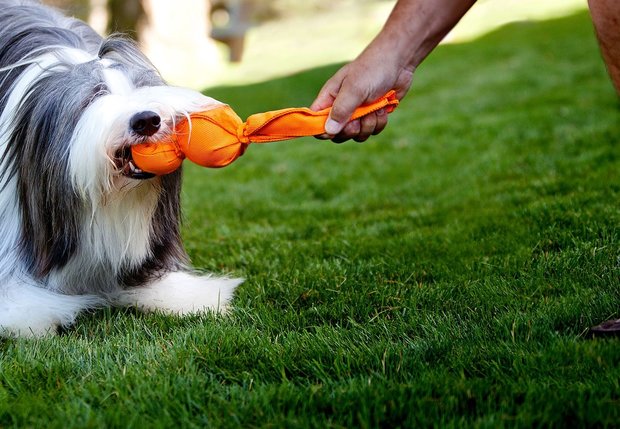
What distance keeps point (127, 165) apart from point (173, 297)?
0.77 meters

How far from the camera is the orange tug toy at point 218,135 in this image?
2.84 meters

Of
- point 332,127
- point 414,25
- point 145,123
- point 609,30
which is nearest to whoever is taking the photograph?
point 609,30

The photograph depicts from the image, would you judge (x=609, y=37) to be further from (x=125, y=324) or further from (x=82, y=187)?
(x=125, y=324)

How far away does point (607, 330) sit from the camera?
249 cm

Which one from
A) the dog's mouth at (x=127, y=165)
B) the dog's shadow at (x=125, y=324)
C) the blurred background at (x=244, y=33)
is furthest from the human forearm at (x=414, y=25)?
the blurred background at (x=244, y=33)

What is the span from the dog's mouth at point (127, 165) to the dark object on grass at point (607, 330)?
5.11 feet

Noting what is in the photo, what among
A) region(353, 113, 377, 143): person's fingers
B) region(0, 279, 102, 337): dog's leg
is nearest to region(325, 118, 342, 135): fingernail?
region(353, 113, 377, 143): person's fingers

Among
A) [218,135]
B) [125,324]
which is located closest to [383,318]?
[218,135]

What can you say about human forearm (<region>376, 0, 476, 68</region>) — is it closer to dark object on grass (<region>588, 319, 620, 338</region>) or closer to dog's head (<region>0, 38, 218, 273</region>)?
dog's head (<region>0, 38, 218, 273</region>)

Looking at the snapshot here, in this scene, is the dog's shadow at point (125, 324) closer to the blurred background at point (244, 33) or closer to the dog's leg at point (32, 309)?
the dog's leg at point (32, 309)

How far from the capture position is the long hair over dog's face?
9.23 feet

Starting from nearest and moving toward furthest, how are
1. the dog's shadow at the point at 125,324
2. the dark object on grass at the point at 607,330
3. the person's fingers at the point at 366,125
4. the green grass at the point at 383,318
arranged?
the green grass at the point at 383,318, the dark object on grass at the point at 607,330, the dog's shadow at the point at 125,324, the person's fingers at the point at 366,125

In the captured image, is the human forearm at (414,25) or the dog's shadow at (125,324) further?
the human forearm at (414,25)

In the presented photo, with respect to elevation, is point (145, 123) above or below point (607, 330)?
above
